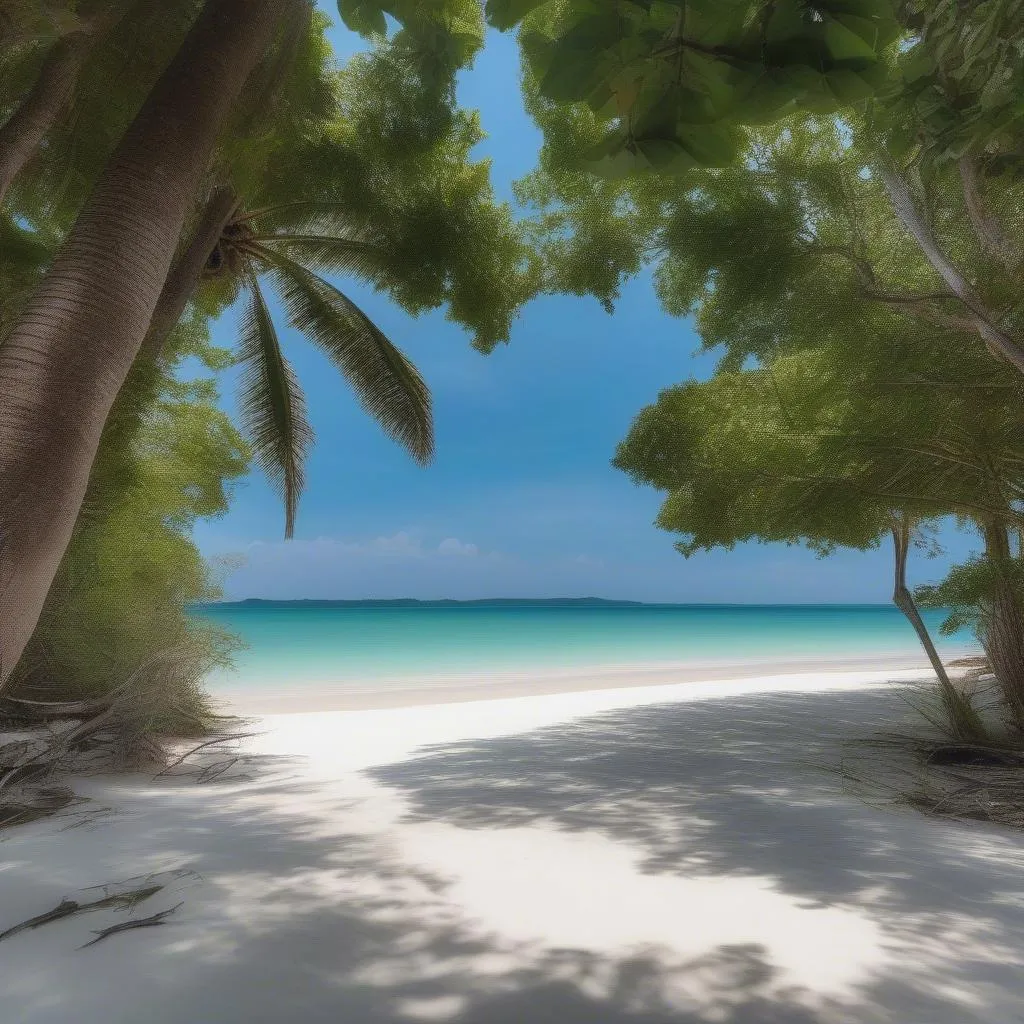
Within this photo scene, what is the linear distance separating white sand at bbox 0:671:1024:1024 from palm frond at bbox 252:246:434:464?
509 centimetres

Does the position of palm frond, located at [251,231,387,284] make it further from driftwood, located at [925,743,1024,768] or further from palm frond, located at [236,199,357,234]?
driftwood, located at [925,743,1024,768]

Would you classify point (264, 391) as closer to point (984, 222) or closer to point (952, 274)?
point (952, 274)

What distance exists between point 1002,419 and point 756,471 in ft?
7.39

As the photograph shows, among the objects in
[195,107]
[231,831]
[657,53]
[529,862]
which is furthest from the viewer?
[231,831]

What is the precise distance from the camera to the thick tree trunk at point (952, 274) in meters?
4.20

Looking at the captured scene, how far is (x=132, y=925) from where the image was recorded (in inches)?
92.7

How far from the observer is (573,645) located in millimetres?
33906

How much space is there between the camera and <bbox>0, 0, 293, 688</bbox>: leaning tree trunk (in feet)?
5.84

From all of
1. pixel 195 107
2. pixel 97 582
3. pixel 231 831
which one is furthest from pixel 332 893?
pixel 97 582

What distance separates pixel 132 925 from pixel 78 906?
14.3 inches

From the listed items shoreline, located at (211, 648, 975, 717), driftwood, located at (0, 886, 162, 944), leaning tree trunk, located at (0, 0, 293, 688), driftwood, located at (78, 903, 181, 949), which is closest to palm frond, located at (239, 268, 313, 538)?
shoreline, located at (211, 648, 975, 717)

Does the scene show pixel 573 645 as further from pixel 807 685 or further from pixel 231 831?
pixel 231 831

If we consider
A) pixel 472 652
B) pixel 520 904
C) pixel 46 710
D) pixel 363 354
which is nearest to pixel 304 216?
pixel 363 354

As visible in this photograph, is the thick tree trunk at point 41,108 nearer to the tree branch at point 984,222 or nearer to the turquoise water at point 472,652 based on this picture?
the tree branch at point 984,222
